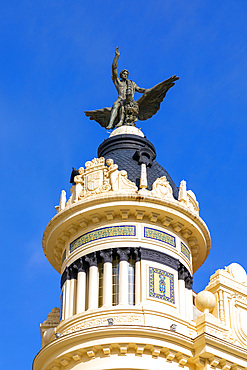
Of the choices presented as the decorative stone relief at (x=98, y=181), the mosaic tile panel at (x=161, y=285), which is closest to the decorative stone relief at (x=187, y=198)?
the decorative stone relief at (x=98, y=181)

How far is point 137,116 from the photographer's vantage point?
1702 inches

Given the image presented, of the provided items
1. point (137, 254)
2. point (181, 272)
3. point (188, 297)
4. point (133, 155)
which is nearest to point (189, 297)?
point (188, 297)

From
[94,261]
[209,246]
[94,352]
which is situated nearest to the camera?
[94,352]

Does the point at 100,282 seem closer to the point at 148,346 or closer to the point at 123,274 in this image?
the point at 123,274

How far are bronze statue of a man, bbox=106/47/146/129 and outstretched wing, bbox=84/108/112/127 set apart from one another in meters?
0.94

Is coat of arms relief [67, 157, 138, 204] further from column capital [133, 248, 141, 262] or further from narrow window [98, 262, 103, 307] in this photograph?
narrow window [98, 262, 103, 307]

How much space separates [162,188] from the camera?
1464 inches

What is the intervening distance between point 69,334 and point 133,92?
13.7 meters

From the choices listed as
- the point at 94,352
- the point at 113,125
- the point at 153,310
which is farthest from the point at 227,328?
the point at 113,125

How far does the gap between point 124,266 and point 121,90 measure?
1074cm

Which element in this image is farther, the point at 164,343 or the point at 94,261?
the point at 94,261

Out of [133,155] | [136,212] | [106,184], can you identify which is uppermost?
[133,155]

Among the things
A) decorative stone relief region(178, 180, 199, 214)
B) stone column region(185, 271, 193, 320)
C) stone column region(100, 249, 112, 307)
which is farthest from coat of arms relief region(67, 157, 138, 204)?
stone column region(185, 271, 193, 320)

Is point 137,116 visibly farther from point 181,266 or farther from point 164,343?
point 164,343
